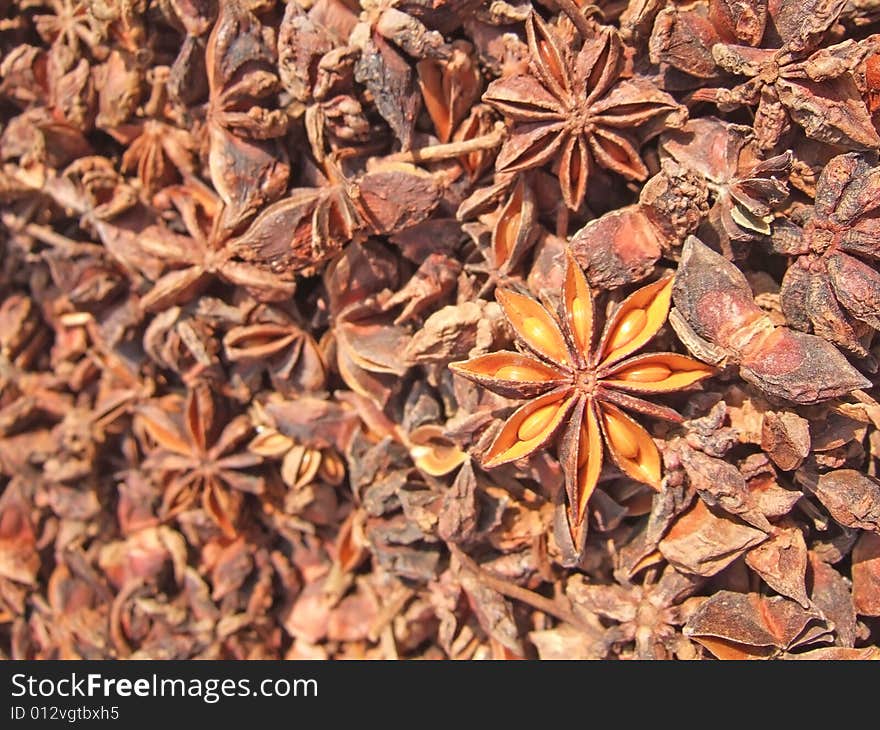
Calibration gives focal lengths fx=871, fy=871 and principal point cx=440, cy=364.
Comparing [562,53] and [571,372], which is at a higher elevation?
[562,53]

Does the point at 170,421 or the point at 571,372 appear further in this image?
the point at 170,421

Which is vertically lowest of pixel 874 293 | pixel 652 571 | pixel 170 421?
pixel 652 571

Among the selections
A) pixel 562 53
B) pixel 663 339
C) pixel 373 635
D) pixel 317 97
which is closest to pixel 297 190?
pixel 317 97
